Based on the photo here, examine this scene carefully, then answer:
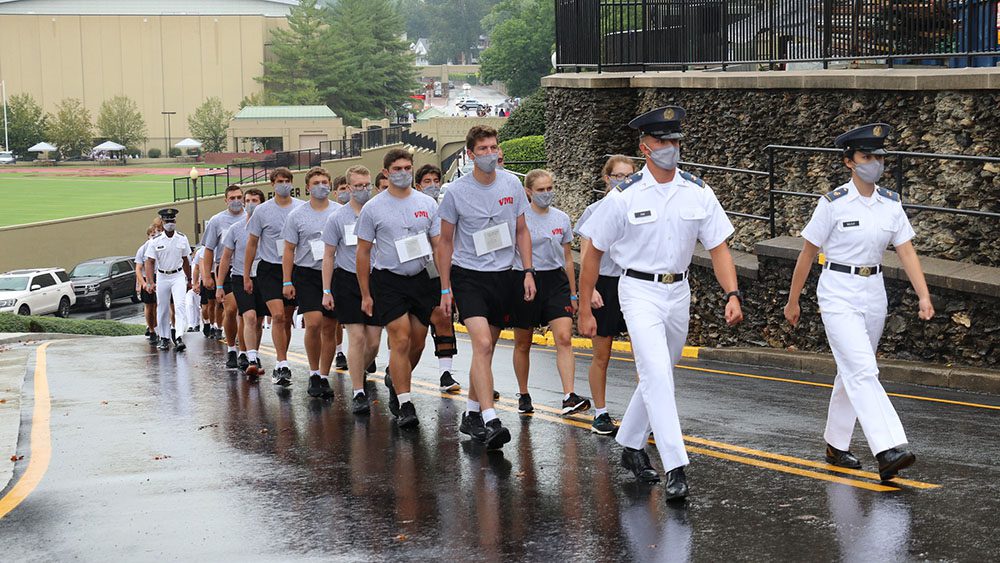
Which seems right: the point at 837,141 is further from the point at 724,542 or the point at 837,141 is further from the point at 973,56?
the point at 973,56

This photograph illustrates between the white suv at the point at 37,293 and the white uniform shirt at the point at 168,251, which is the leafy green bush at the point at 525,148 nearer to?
the white suv at the point at 37,293

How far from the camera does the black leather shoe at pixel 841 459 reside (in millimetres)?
8578

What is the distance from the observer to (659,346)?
26.5 feet

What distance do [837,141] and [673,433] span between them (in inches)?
90.5

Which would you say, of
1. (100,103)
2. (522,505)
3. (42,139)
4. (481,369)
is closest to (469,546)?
(522,505)

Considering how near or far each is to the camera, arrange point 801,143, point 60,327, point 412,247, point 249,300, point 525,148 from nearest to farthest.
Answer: point 412,247, point 249,300, point 801,143, point 60,327, point 525,148

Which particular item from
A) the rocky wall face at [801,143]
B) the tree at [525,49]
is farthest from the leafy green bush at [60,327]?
the tree at [525,49]

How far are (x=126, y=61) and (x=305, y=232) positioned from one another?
12491 cm

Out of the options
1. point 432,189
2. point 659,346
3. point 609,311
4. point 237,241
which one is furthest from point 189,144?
point 659,346

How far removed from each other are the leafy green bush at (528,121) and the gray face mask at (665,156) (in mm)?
35517

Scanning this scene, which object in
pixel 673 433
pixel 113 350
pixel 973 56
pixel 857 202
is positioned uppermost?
pixel 973 56

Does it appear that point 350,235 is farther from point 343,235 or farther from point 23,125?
point 23,125

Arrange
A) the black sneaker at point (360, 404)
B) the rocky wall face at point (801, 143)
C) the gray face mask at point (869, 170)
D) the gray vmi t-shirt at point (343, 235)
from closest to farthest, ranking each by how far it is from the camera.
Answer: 1. the gray face mask at point (869, 170)
2. the black sneaker at point (360, 404)
3. the gray vmi t-shirt at point (343, 235)
4. the rocky wall face at point (801, 143)

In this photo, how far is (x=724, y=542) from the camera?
22.7 feet
